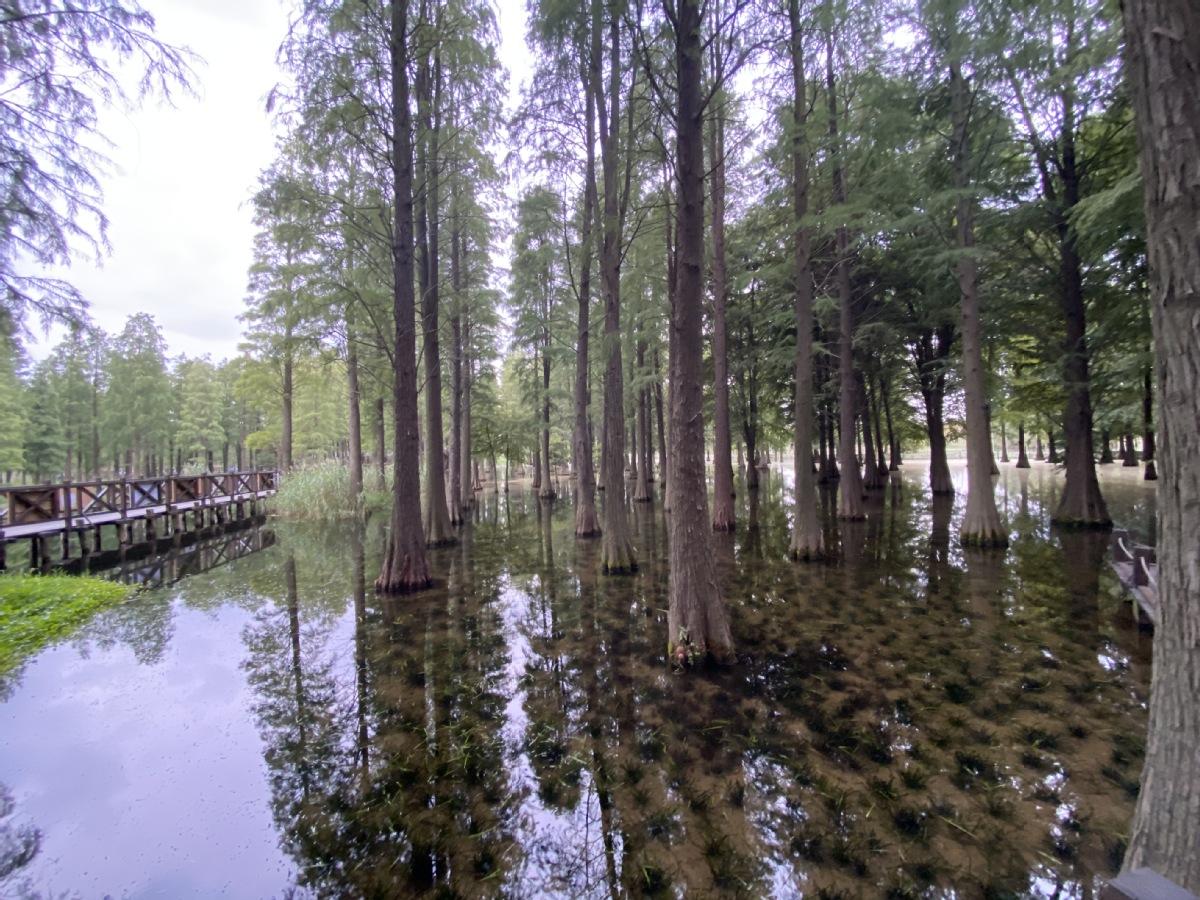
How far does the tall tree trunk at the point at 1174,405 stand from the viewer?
1.68 metres

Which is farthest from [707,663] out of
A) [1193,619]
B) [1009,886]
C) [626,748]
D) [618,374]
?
[618,374]

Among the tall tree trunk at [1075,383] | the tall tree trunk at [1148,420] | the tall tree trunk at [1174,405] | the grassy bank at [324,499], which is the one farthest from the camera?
the grassy bank at [324,499]

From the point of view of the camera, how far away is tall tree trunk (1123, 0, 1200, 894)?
1.68 meters

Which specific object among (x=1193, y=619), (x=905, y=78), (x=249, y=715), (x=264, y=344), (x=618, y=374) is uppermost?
(x=905, y=78)

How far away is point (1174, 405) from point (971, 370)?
10.6m

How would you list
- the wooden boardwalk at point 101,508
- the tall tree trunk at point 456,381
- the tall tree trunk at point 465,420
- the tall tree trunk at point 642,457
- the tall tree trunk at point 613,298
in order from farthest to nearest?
the tall tree trunk at point 642,457 → the tall tree trunk at point 465,420 → the tall tree trunk at point 456,381 → the wooden boardwalk at point 101,508 → the tall tree trunk at point 613,298

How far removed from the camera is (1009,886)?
234cm

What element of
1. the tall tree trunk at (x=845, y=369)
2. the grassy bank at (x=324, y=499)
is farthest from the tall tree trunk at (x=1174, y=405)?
the grassy bank at (x=324, y=499)

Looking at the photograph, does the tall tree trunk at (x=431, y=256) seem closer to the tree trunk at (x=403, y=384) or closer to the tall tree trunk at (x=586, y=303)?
the tree trunk at (x=403, y=384)

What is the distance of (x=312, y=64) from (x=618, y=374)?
7.19 m

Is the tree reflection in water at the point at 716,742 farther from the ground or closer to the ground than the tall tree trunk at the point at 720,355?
closer to the ground

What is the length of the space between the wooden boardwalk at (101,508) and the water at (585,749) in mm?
6606

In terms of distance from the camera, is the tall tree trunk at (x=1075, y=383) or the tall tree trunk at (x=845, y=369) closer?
the tall tree trunk at (x=845, y=369)

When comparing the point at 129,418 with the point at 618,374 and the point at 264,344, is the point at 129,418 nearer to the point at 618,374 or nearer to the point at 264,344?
the point at 264,344
